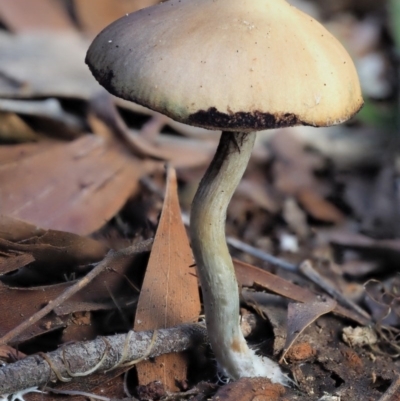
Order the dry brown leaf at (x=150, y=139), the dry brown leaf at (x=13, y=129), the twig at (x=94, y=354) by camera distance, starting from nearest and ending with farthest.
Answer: the twig at (x=94, y=354) → the dry brown leaf at (x=13, y=129) → the dry brown leaf at (x=150, y=139)

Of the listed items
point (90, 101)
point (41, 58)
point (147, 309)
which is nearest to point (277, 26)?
point (147, 309)

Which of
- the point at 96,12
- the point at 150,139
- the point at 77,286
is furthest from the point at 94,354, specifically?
the point at 96,12

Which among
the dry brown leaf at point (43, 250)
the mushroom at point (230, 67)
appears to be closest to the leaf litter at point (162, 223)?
the dry brown leaf at point (43, 250)

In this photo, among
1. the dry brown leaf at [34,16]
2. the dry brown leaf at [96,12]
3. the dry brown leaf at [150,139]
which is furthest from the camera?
the dry brown leaf at [96,12]

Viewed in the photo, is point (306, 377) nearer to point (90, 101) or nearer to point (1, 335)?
point (1, 335)

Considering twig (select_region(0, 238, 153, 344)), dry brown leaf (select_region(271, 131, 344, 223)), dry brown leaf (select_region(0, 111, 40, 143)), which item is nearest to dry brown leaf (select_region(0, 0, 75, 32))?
dry brown leaf (select_region(0, 111, 40, 143))

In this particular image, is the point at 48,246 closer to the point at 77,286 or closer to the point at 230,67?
the point at 77,286

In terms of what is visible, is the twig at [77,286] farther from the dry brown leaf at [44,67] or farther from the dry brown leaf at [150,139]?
the dry brown leaf at [44,67]
